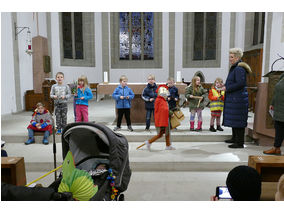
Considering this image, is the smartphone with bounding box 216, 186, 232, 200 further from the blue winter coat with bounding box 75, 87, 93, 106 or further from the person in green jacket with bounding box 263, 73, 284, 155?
the blue winter coat with bounding box 75, 87, 93, 106

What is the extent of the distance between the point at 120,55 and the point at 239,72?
939cm

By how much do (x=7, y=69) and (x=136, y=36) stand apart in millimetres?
7053

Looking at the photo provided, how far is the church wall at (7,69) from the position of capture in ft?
24.3

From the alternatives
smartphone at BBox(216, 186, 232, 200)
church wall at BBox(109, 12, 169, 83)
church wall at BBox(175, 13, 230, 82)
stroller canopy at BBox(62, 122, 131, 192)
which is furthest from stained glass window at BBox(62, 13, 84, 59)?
smartphone at BBox(216, 186, 232, 200)

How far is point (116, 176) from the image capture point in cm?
245

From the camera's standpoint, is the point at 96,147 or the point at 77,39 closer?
the point at 96,147

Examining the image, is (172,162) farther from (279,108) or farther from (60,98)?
(60,98)

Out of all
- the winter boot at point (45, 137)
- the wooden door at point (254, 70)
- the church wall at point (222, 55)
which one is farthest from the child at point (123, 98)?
the church wall at point (222, 55)

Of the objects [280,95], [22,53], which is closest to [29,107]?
[22,53]

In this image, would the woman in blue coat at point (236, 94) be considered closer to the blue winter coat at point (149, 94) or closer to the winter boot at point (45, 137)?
the blue winter coat at point (149, 94)

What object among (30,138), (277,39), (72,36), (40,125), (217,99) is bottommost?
(30,138)

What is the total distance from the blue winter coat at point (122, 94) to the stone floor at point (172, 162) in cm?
59

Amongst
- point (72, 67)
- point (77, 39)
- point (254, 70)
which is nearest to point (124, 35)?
point (77, 39)

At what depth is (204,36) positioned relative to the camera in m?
12.2
